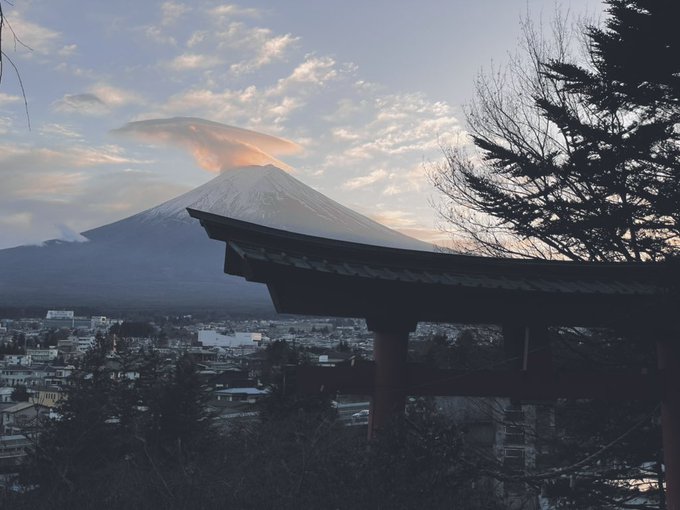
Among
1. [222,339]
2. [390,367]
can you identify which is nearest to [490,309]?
[390,367]

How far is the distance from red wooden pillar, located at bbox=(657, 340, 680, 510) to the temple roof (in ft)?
1.29

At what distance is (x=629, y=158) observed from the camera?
820cm

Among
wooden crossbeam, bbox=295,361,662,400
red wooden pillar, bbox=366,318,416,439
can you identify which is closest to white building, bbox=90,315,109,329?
red wooden pillar, bbox=366,318,416,439

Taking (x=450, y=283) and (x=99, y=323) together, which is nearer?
(x=450, y=283)

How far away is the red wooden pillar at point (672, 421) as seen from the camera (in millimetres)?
4871

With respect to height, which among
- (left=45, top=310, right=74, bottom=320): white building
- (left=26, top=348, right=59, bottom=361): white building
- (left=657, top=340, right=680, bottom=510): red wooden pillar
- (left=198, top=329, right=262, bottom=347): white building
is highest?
(left=657, top=340, right=680, bottom=510): red wooden pillar

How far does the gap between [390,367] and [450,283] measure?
0.81m

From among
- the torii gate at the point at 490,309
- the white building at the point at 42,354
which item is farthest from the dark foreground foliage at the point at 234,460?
the white building at the point at 42,354

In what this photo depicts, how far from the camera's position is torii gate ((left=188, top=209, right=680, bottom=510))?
4.55 metres

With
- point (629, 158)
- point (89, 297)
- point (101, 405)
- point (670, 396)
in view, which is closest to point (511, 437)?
point (629, 158)

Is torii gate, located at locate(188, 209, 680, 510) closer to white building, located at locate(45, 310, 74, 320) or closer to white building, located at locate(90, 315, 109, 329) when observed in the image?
white building, located at locate(90, 315, 109, 329)

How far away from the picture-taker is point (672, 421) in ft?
16.0

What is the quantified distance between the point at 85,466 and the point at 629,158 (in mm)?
20710

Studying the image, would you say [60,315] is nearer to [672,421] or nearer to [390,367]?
[390,367]
